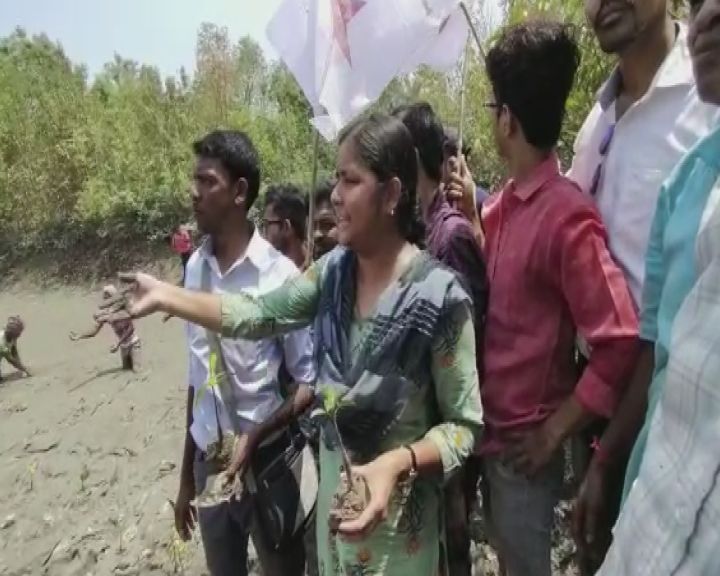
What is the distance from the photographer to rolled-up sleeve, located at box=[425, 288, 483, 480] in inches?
66.0

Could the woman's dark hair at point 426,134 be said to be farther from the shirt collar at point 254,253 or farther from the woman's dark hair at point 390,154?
the shirt collar at point 254,253

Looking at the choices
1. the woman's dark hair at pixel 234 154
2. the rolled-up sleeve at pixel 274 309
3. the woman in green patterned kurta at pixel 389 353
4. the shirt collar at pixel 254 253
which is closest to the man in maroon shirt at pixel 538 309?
the woman in green patterned kurta at pixel 389 353

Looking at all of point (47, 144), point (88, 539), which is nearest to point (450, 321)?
point (88, 539)

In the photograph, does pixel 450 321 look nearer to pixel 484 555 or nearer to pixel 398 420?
pixel 398 420

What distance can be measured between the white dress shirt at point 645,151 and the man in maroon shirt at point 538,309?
0.05 m

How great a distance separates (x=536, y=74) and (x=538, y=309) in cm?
51

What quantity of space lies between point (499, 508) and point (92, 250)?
30.3 ft

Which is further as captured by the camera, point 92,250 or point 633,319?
point 92,250

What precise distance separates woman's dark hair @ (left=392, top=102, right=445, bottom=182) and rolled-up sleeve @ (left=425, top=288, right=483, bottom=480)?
24.6 inches

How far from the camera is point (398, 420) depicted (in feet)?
5.63

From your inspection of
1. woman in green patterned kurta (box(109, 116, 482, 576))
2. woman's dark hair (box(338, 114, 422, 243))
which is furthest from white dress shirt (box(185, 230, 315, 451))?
woman's dark hair (box(338, 114, 422, 243))

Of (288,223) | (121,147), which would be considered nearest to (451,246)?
(288,223)

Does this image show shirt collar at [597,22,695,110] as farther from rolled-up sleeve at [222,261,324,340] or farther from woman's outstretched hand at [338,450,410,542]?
woman's outstretched hand at [338,450,410,542]

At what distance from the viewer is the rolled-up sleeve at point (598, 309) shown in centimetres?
171
